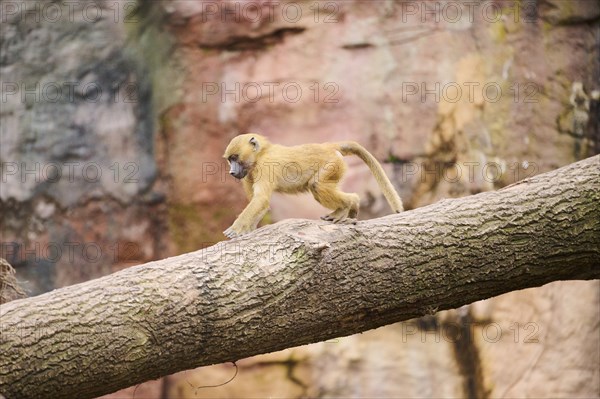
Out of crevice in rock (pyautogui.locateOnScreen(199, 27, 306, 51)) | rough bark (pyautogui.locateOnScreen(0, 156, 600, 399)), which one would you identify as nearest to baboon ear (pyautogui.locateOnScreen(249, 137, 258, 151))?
rough bark (pyautogui.locateOnScreen(0, 156, 600, 399))

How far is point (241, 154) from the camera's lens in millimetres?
5523

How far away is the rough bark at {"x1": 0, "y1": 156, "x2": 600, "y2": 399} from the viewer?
4.24m

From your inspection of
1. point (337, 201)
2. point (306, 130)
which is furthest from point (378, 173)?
point (306, 130)

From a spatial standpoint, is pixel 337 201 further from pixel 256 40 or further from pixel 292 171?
pixel 256 40

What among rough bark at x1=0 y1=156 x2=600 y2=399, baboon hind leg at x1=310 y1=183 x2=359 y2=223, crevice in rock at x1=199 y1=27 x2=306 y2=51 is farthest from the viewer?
crevice in rock at x1=199 y1=27 x2=306 y2=51

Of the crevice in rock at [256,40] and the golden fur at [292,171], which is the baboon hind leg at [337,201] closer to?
the golden fur at [292,171]

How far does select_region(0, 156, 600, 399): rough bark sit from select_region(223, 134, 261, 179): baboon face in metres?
0.88

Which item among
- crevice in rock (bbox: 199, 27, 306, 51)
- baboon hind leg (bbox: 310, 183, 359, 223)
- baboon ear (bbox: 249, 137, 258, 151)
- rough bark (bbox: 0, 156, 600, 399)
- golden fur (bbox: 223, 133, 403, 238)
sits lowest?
rough bark (bbox: 0, 156, 600, 399)

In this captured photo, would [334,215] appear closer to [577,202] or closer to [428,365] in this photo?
[577,202]

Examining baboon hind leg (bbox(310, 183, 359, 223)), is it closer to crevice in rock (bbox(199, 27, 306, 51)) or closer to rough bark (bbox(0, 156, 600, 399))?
rough bark (bbox(0, 156, 600, 399))

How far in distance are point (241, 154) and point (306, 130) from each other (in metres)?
2.13

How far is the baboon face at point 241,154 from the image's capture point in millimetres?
5508

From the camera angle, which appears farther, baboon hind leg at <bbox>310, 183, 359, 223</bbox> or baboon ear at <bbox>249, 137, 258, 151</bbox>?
baboon ear at <bbox>249, 137, 258, 151</bbox>

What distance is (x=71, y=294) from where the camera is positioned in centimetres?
438
